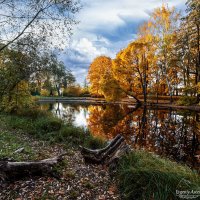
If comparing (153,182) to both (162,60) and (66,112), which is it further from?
(162,60)

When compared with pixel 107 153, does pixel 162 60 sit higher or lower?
higher

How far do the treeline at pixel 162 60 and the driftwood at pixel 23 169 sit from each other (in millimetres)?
18916

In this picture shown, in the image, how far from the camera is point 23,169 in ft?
15.6

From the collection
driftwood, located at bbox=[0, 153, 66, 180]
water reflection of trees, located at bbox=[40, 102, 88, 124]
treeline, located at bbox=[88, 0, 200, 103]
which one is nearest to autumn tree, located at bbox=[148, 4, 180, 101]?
treeline, located at bbox=[88, 0, 200, 103]

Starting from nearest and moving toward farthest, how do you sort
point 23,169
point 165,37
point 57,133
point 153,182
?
point 153,182
point 23,169
point 57,133
point 165,37

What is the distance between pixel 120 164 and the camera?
211 inches

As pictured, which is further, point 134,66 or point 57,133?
point 134,66

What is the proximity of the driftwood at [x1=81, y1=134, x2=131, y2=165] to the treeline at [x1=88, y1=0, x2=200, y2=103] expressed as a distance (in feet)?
55.2

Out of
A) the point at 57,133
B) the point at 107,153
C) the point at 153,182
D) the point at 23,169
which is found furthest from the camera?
the point at 57,133

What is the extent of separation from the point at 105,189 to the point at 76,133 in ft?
18.1

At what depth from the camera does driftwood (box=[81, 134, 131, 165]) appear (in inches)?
238

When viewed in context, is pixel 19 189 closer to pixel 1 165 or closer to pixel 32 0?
pixel 1 165

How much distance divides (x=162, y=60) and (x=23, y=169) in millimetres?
27205

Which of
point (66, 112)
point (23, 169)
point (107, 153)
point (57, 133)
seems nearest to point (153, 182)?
point (107, 153)
